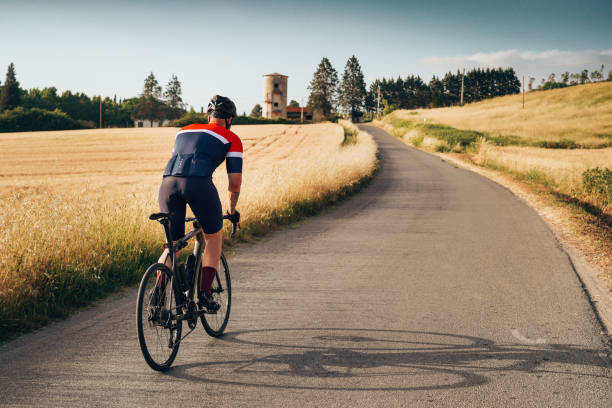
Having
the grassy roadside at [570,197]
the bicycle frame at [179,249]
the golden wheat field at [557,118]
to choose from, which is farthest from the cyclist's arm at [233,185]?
the golden wheat field at [557,118]

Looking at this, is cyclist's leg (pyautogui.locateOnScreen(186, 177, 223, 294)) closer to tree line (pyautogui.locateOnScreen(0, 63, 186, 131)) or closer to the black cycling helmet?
the black cycling helmet

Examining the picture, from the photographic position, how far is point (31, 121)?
69750 mm

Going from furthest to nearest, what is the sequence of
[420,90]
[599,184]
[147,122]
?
[420,90] → [147,122] → [599,184]

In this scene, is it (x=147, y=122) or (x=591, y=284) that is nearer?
(x=591, y=284)

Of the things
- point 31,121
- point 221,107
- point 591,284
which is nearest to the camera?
point 221,107

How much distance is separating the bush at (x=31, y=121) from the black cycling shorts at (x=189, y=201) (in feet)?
245

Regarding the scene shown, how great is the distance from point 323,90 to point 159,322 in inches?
4811

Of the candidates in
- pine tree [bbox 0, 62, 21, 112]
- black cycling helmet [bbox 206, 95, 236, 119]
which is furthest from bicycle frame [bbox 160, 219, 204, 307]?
pine tree [bbox 0, 62, 21, 112]

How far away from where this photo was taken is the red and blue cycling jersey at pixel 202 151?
3857 millimetres

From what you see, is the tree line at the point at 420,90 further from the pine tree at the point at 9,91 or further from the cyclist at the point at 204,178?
the cyclist at the point at 204,178

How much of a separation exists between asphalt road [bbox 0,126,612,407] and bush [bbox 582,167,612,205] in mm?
8154

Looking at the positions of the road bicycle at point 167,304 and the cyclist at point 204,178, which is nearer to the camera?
the road bicycle at point 167,304

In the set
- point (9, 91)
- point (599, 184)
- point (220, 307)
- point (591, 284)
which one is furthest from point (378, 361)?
point (9, 91)

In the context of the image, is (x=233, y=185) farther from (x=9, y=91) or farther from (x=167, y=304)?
(x=9, y=91)
